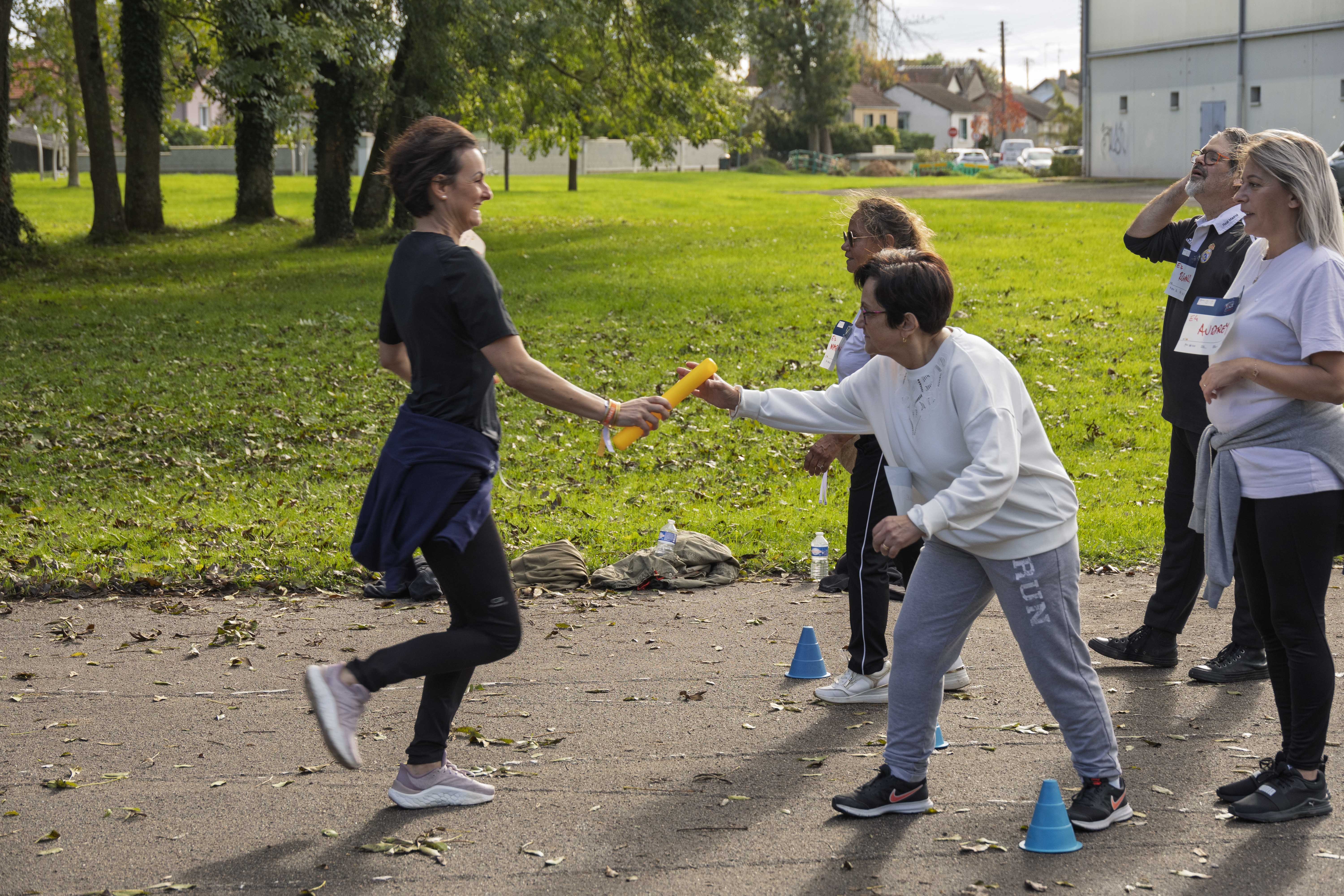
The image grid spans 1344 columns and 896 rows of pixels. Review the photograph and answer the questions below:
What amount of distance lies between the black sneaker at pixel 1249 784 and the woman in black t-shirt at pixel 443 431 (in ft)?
8.05

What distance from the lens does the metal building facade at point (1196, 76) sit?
38062mm

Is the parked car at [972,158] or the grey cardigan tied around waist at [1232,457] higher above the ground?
the parked car at [972,158]

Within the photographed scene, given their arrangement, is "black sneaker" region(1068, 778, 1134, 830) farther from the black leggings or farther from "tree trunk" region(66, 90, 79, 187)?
"tree trunk" region(66, 90, 79, 187)

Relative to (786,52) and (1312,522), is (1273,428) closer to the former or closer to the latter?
(1312,522)

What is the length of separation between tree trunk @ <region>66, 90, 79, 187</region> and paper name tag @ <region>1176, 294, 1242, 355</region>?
3923 cm

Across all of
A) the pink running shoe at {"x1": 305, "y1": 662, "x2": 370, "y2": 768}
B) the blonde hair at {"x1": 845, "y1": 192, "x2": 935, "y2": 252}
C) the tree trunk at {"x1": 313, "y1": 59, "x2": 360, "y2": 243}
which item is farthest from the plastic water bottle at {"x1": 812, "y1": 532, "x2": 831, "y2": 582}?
the tree trunk at {"x1": 313, "y1": 59, "x2": 360, "y2": 243}

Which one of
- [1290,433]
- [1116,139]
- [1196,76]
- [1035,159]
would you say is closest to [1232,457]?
[1290,433]

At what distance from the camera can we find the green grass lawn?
27.3ft

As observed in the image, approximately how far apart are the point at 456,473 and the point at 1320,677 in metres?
2.87

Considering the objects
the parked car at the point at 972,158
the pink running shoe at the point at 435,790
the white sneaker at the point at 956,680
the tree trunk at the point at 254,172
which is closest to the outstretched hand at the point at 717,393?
the pink running shoe at the point at 435,790

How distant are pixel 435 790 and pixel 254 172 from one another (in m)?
29.6

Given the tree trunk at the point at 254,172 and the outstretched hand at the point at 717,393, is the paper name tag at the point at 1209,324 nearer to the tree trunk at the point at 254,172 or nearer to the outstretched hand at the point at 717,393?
the outstretched hand at the point at 717,393

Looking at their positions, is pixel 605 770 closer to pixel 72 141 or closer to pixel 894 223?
pixel 894 223

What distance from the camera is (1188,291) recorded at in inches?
211
